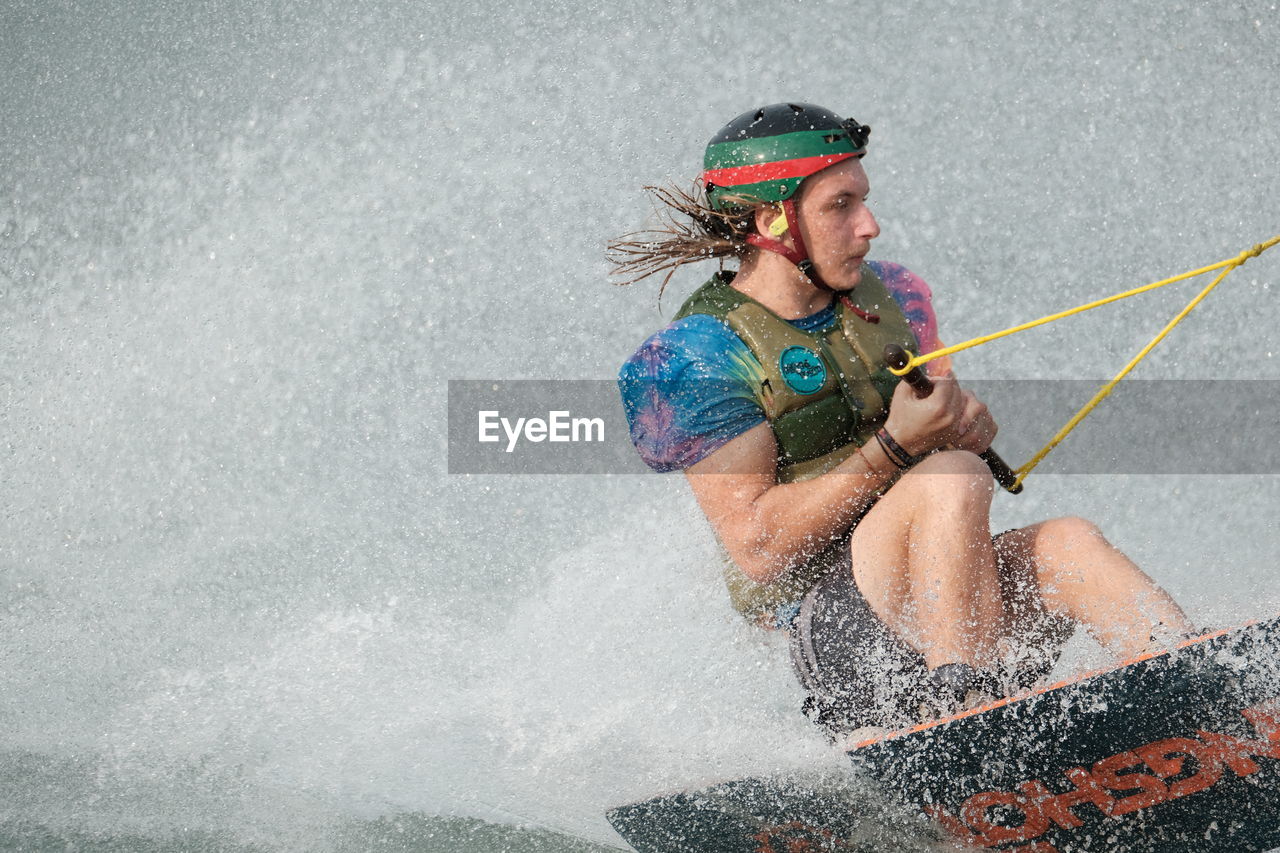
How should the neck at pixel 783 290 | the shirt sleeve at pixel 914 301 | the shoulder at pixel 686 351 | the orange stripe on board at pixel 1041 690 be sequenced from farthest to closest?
the shirt sleeve at pixel 914 301 < the neck at pixel 783 290 < the shoulder at pixel 686 351 < the orange stripe on board at pixel 1041 690

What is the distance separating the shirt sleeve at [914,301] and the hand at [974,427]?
301 millimetres

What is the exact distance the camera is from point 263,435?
6641 mm

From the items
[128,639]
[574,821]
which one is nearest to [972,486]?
[574,821]

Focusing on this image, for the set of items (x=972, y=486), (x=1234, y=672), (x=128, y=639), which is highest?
(x=128, y=639)

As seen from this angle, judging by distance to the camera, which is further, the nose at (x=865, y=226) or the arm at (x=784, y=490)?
the nose at (x=865, y=226)

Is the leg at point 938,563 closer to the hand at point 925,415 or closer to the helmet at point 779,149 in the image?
the hand at point 925,415

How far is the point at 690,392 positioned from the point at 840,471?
311 millimetres

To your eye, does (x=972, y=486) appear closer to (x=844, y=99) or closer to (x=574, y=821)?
(x=574, y=821)

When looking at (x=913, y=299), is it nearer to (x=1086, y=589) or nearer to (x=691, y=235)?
(x=691, y=235)

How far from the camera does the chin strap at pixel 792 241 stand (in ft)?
9.76

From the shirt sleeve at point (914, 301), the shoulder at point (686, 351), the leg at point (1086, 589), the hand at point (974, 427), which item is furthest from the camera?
the shirt sleeve at point (914, 301)

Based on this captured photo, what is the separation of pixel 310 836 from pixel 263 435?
10.8ft

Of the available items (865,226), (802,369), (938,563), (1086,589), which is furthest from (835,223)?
(1086,589)

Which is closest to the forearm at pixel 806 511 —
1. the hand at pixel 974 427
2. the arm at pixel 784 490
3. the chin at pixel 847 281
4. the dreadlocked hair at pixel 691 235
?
the arm at pixel 784 490
